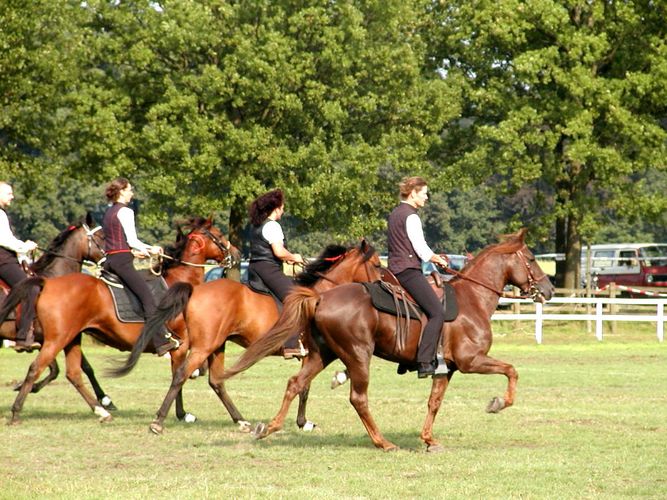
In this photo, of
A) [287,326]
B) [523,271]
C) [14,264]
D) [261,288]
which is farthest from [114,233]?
[523,271]

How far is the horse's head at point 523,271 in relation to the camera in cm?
1360

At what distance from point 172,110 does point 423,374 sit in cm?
2693

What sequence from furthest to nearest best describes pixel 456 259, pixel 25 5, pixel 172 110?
1. pixel 456 259
2. pixel 172 110
3. pixel 25 5

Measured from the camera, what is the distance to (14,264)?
52.0 feet

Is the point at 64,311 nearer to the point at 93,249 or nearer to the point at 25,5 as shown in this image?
the point at 93,249

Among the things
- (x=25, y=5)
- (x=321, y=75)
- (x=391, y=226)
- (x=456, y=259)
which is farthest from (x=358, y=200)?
(x=391, y=226)

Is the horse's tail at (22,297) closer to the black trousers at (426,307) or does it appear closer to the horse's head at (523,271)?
the black trousers at (426,307)

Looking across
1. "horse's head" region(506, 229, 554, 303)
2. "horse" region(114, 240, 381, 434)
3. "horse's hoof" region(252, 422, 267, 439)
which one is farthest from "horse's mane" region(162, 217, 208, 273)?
"horse's head" region(506, 229, 554, 303)

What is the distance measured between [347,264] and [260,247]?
1.81m

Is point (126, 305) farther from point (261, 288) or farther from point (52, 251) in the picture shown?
point (52, 251)

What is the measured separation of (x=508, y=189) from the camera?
4181 centimetres

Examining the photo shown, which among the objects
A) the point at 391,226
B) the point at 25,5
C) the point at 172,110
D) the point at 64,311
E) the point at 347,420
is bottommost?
the point at 347,420

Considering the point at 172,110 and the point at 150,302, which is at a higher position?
the point at 172,110

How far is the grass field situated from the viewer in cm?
1027
